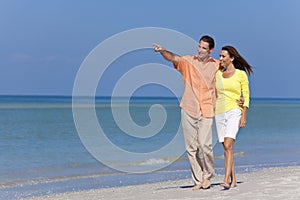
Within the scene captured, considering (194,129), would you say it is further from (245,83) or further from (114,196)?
(114,196)

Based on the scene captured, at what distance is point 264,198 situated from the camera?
22.8ft

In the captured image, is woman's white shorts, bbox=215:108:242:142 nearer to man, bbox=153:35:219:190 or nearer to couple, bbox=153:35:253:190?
couple, bbox=153:35:253:190

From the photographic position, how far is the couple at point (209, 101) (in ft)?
24.5

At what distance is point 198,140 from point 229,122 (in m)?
0.44

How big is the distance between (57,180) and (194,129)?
5.32m

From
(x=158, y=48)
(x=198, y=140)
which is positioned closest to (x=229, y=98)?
(x=198, y=140)

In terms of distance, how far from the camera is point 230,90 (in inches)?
300

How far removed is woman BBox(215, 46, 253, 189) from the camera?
7602 millimetres

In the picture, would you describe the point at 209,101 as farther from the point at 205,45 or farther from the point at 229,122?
the point at 205,45

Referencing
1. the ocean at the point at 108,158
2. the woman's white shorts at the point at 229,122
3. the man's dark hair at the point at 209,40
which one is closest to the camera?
the man's dark hair at the point at 209,40

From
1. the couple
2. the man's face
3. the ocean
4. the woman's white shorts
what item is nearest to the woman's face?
the couple

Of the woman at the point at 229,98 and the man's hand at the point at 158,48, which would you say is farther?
the woman at the point at 229,98

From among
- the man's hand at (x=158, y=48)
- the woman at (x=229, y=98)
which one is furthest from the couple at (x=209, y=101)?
the man's hand at (x=158, y=48)

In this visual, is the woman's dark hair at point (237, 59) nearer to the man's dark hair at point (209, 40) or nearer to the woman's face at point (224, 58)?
the woman's face at point (224, 58)
